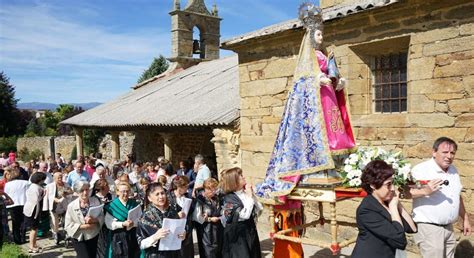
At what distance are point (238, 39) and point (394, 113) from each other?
3.39m

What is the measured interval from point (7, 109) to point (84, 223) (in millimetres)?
36235

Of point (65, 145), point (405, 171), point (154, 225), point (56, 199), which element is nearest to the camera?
point (405, 171)

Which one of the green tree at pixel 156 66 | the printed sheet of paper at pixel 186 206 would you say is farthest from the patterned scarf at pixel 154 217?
the green tree at pixel 156 66

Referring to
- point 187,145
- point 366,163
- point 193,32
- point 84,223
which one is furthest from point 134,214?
point 193,32

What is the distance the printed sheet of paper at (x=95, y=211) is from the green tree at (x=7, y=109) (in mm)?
35737

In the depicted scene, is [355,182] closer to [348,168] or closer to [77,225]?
[348,168]

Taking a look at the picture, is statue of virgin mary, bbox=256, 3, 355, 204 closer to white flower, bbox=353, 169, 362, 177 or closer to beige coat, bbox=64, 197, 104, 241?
white flower, bbox=353, 169, 362, 177

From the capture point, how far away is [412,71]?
6332 millimetres

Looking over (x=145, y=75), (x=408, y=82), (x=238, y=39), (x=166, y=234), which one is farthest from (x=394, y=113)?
(x=145, y=75)

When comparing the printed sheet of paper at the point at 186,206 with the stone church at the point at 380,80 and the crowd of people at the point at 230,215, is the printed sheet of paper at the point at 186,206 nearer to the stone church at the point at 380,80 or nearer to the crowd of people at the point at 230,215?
the crowd of people at the point at 230,215

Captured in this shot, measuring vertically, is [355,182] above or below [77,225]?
above

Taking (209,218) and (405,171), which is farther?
(209,218)

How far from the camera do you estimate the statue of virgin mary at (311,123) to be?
14.9ft

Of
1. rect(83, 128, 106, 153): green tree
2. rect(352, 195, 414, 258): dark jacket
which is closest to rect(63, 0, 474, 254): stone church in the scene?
rect(352, 195, 414, 258): dark jacket
